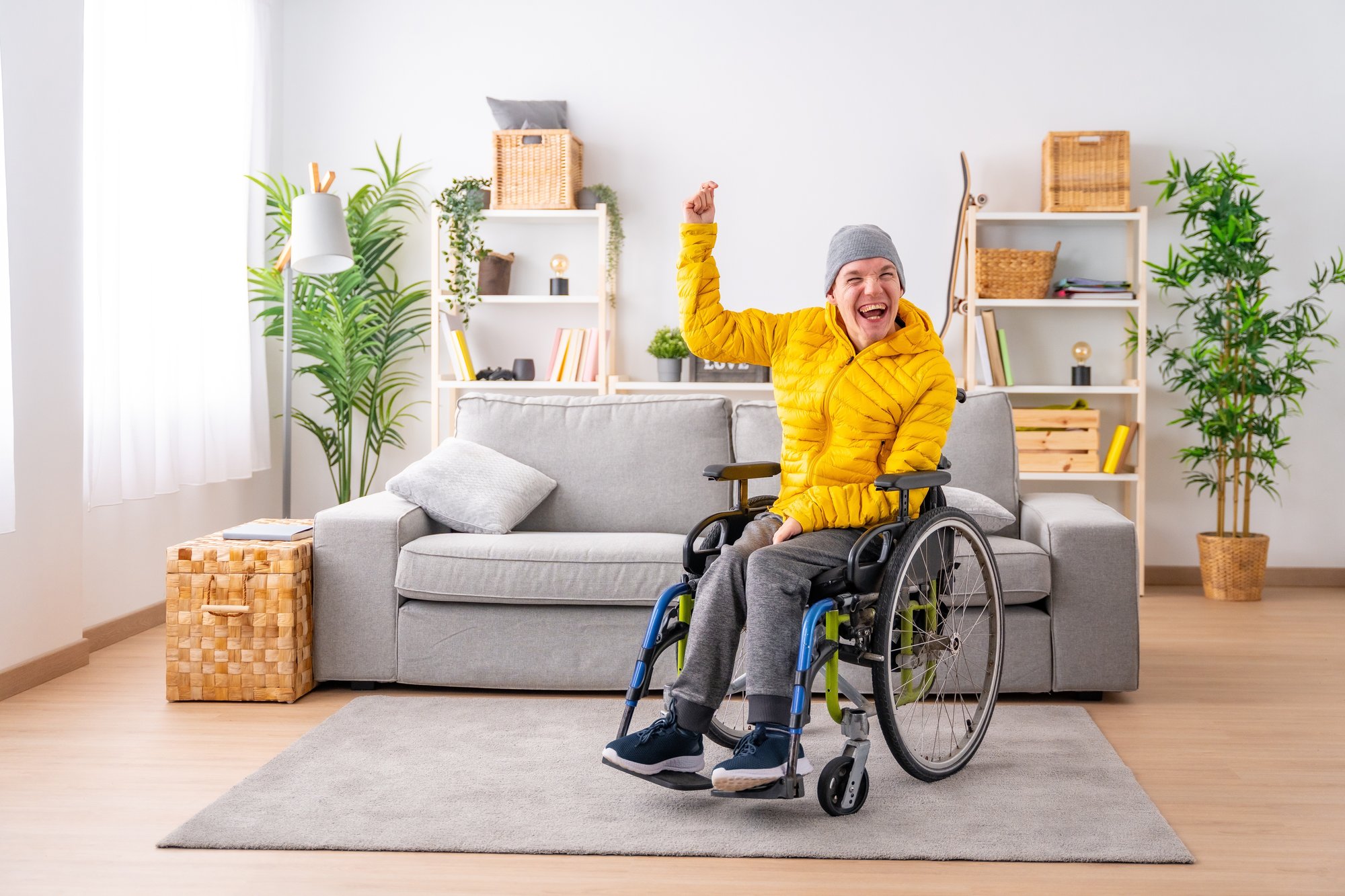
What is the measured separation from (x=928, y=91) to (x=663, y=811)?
3.60m

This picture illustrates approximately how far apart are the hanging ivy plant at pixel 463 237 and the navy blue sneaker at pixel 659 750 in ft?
9.82

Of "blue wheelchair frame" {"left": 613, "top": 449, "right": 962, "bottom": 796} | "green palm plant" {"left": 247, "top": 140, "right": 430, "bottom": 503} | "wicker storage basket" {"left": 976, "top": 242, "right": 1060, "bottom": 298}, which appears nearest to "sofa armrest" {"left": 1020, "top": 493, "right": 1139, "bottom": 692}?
"blue wheelchair frame" {"left": 613, "top": 449, "right": 962, "bottom": 796}

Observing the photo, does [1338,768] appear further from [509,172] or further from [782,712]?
[509,172]

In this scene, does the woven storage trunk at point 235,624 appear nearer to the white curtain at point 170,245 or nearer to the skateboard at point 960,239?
the white curtain at point 170,245

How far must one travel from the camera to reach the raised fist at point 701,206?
237cm

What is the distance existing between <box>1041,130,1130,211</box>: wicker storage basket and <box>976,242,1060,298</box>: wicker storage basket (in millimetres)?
216

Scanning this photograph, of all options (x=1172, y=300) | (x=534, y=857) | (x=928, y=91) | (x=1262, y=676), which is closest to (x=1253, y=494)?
(x=1172, y=300)

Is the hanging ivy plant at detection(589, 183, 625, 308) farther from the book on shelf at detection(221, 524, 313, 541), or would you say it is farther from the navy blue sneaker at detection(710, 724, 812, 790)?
the navy blue sneaker at detection(710, 724, 812, 790)

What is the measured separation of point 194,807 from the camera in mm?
2221

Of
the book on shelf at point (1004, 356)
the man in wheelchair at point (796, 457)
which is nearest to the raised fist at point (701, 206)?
the man in wheelchair at point (796, 457)

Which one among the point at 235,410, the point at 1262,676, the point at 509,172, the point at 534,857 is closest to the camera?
the point at 534,857

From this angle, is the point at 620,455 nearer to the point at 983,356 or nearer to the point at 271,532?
the point at 271,532

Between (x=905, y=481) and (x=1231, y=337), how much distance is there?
288 centimetres

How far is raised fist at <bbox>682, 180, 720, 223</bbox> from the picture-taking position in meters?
2.37
